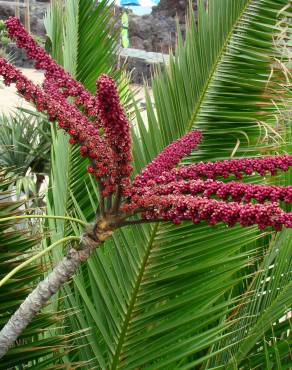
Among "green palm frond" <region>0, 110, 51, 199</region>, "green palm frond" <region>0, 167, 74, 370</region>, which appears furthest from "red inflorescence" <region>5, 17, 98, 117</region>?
"green palm frond" <region>0, 110, 51, 199</region>

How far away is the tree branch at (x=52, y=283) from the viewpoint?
1.07 meters

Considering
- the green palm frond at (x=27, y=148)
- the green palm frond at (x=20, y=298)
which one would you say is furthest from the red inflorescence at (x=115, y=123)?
the green palm frond at (x=27, y=148)

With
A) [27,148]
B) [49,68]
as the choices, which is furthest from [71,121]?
[27,148]

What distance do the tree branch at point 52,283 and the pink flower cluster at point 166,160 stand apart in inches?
5.7

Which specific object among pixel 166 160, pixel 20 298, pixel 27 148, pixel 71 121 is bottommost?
pixel 27 148

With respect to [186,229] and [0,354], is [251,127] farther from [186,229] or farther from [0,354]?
[0,354]

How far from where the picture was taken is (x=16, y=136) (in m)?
6.00

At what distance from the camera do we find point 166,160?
1.27 metres

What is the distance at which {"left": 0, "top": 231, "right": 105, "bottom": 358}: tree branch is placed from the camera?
1069 millimetres

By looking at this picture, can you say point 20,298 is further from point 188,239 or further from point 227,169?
point 227,169

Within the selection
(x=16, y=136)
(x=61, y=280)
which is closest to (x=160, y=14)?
(x=16, y=136)

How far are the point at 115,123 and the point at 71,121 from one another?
14 cm

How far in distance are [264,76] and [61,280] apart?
4.83 ft

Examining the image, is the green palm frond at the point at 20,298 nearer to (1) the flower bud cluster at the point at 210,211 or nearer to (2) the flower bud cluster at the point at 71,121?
(2) the flower bud cluster at the point at 71,121
